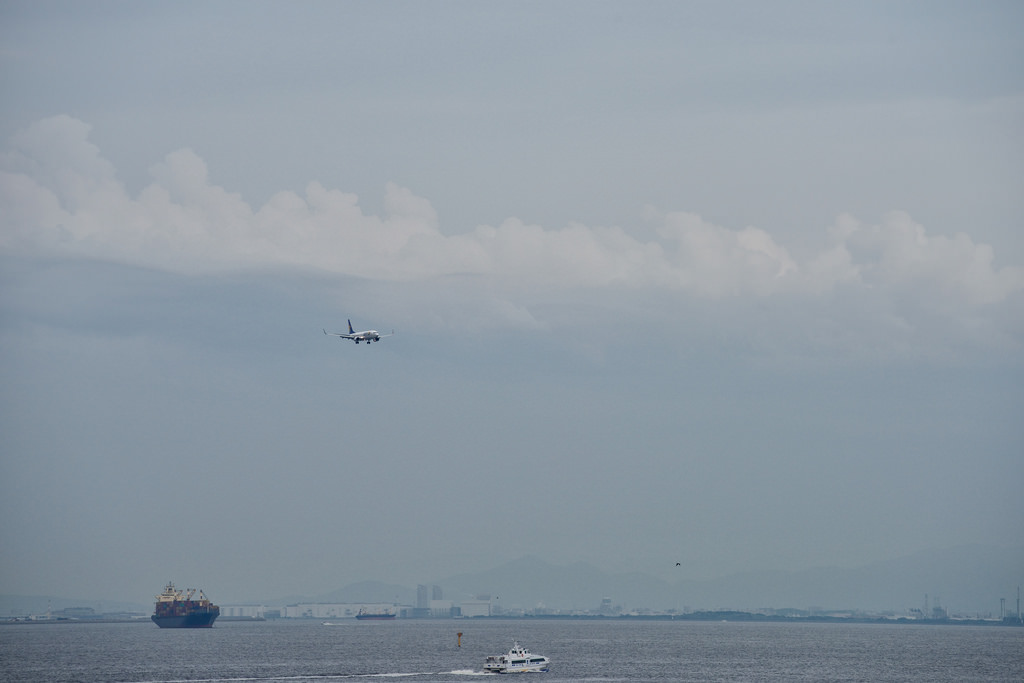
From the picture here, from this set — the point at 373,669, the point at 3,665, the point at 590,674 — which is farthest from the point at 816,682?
the point at 3,665

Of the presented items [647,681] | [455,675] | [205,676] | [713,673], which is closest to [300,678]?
[205,676]

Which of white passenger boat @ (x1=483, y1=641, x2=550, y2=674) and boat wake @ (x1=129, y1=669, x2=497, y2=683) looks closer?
boat wake @ (x1=129, y1=669, x2=497, y2=683)

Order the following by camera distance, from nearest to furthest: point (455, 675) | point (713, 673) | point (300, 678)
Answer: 1. point (300, 678)
2. point (455, 675)
3. point (713, 673)

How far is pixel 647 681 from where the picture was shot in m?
156

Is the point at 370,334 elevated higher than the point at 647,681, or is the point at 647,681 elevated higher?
the point at 370,334

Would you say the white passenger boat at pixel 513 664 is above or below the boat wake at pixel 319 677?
above

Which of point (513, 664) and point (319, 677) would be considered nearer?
point (319, 677)

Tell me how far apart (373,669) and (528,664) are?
968 inches

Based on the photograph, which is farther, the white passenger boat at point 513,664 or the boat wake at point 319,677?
the white passenger boat at point 513,664

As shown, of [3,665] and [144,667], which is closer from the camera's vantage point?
[144,667]

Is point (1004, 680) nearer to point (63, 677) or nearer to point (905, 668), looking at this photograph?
point (905, 668)

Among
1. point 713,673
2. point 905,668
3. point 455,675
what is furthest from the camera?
point 905,668

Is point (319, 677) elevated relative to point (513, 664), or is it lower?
lower

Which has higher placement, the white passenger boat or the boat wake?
the white passenger boat
